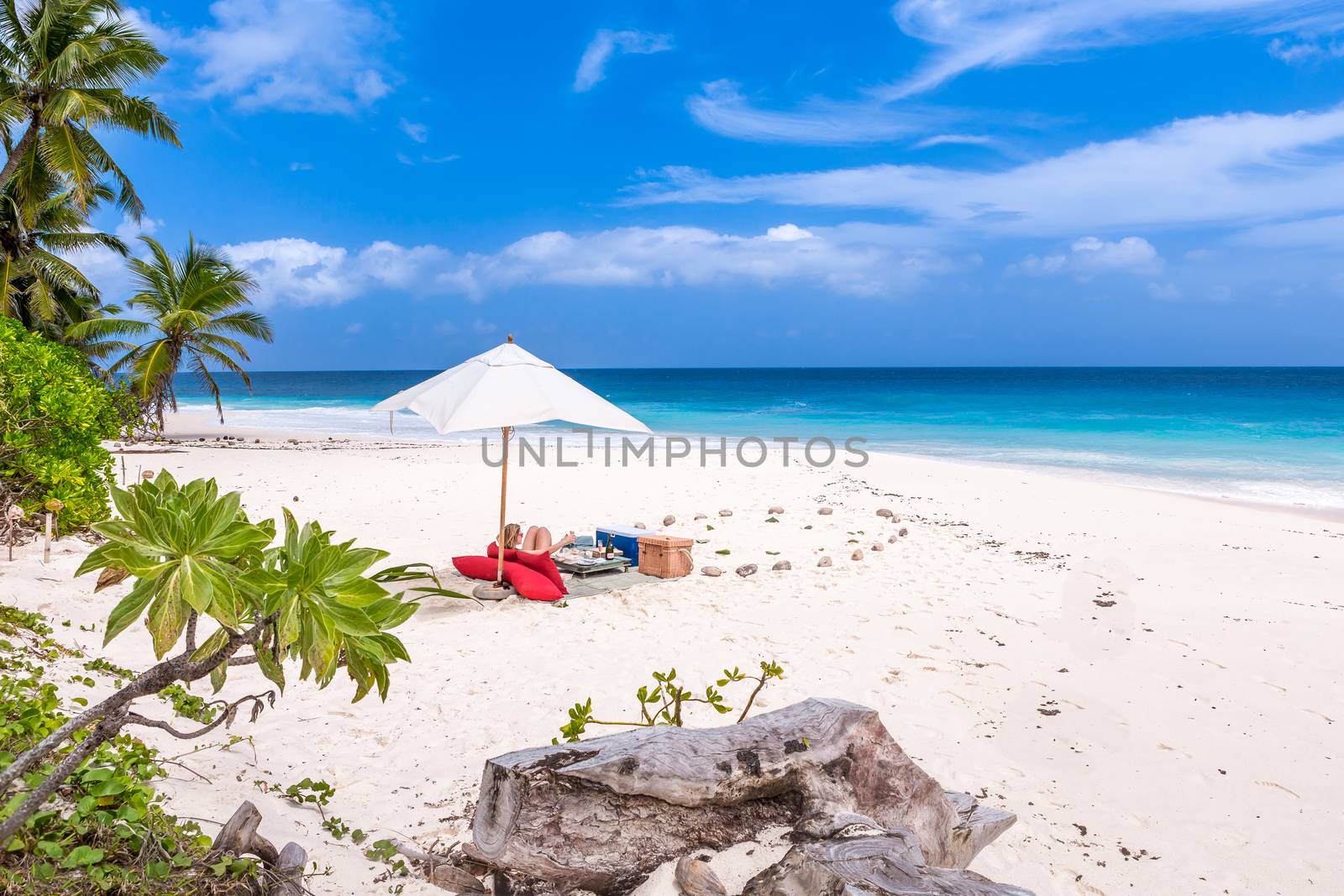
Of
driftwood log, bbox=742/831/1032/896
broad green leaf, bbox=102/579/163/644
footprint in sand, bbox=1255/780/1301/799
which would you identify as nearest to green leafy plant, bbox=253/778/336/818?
driftwood log, bbox=742/831/1032/896

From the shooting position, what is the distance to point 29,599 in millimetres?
5168

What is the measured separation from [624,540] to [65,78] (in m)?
13.9

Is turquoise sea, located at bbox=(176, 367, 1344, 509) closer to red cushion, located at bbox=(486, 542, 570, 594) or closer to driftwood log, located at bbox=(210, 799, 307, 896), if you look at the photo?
red cushion, located at bbox=(486, 542, 570, 594)

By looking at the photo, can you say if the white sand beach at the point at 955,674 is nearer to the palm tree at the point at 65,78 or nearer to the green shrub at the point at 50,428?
the green shrub at the point at 50,428

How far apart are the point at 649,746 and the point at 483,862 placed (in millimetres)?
577

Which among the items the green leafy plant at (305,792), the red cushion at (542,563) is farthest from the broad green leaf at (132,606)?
the red cushion at (542,563)

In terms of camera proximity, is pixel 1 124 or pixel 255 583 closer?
pixel 255 583

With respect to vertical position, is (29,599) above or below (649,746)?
below

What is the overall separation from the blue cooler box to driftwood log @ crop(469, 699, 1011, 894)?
5.53m

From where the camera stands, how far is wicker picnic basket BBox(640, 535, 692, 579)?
763 centimetres

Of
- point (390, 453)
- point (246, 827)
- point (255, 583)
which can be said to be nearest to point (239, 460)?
point (390, 453)

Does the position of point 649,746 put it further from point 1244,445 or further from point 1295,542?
point 1244,445

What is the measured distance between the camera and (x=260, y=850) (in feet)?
7.98

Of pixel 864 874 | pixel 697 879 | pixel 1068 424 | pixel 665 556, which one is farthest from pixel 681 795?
pixel 1068 424
